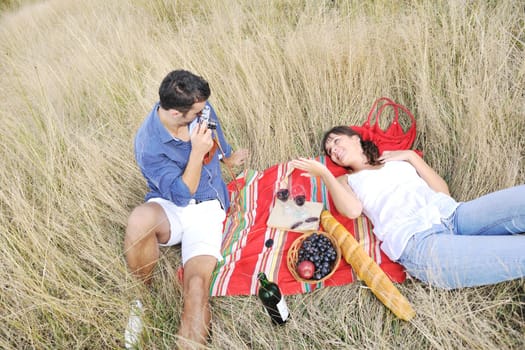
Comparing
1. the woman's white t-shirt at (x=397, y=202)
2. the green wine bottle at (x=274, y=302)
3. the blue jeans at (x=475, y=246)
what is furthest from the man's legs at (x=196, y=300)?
the blue jeans at (x=475, y=246)

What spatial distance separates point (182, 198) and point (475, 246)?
2057 millimetres

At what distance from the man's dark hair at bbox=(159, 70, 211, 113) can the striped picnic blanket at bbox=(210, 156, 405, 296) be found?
0.99 m

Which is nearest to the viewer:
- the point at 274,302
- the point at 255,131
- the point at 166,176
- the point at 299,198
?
the point at 274,302

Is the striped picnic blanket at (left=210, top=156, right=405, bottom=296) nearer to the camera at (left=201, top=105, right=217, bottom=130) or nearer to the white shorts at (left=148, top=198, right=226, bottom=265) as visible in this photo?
the white shorts at (left=148, top=198, right=226, bottom=265)

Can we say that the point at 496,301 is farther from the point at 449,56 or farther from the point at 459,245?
the point at 449,56

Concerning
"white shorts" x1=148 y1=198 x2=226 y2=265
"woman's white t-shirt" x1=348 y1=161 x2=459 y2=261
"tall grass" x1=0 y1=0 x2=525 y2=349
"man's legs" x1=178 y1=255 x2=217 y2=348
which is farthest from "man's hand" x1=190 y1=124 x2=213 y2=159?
"woman's white t-shirt" x1=348 y1=161 x2=459 y2=261

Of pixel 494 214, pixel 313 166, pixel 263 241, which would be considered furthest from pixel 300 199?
pixel 494 214

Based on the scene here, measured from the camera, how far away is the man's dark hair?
254 centimetres

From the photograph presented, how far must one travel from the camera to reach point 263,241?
3.13m

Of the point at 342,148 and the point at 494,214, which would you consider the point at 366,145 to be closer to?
the point at 342,148

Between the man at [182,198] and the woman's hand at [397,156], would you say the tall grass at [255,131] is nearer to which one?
the man at [182,198]

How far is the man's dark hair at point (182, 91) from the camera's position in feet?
8.34

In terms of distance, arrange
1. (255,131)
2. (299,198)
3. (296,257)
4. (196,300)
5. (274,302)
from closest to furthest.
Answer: (274,302), (196,300), (296,257), (299,198), (255,131)

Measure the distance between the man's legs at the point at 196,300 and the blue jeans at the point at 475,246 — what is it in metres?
1.40
